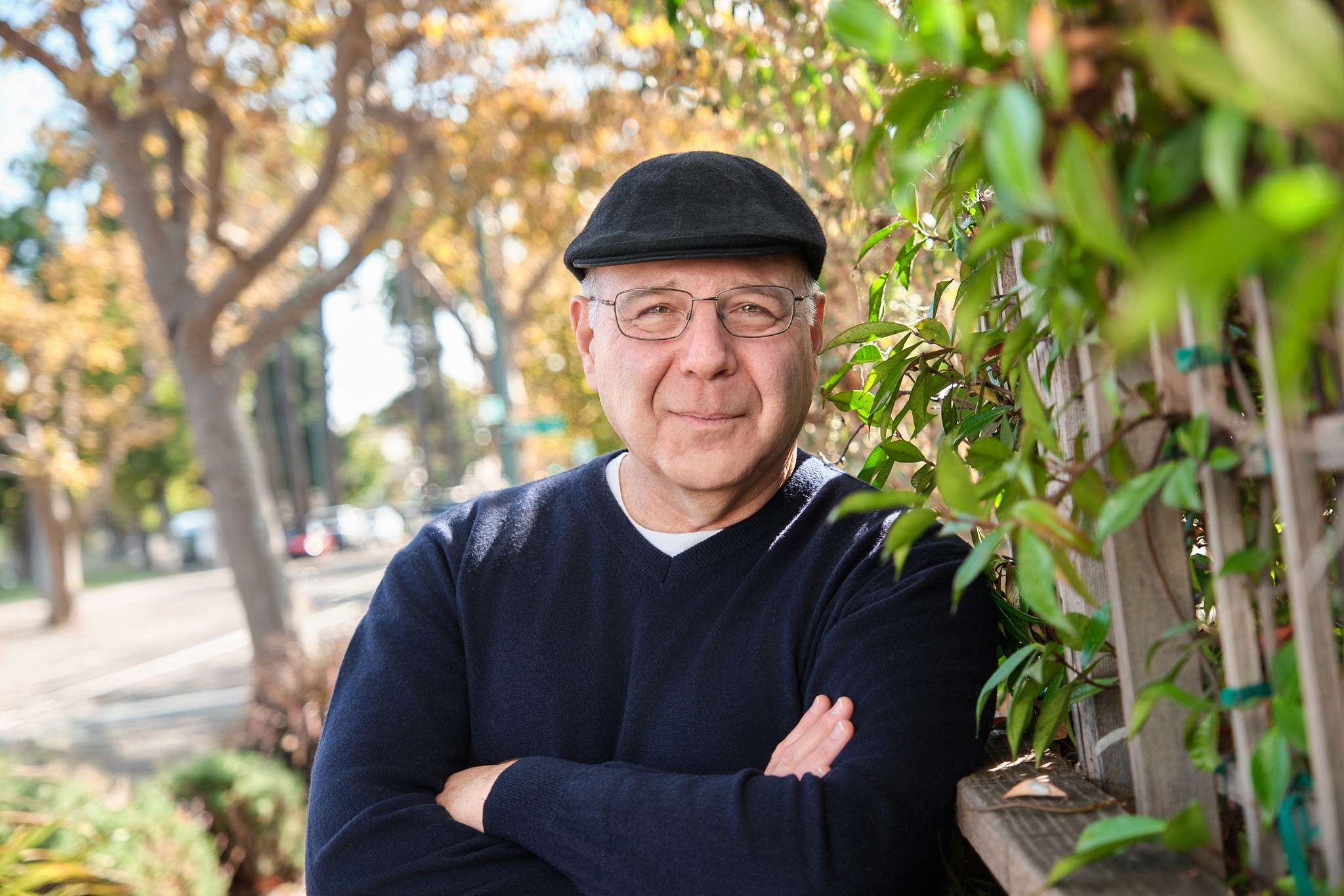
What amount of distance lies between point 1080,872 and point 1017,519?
1.46ft

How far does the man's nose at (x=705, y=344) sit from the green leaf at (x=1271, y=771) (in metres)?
1.23

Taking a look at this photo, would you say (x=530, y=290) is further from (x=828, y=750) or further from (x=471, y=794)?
(x=828, y=750)

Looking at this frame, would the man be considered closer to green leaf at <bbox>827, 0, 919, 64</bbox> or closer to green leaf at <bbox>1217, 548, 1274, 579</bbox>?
green leaf at <bbox>1217, 548, 1274, 579</bbox>

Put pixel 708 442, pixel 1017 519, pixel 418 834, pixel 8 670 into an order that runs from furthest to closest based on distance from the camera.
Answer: pixel 8 670 → pixel 708 442 → pixel 418 834 → pixel 1017 519

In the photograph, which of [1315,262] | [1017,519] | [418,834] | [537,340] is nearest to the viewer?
[1315,262]

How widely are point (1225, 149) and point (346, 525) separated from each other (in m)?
39.3

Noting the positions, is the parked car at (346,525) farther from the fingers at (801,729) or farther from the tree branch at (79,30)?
the fingers at (801,729)

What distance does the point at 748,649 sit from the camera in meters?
1.96

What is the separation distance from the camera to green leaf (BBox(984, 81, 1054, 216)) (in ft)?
2.09

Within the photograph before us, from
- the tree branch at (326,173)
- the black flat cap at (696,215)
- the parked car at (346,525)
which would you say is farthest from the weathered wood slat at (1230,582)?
the parked car at (346,525)

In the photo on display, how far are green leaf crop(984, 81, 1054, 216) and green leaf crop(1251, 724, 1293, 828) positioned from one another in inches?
23.1

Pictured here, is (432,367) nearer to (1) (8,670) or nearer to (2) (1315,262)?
(1) (8,670)

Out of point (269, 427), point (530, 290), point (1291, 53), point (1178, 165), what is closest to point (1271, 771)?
point (1178, 165)

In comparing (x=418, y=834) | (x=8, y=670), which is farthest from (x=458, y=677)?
(x=8, y=670)
